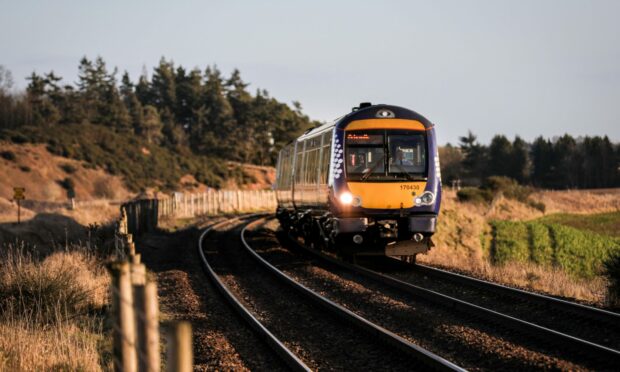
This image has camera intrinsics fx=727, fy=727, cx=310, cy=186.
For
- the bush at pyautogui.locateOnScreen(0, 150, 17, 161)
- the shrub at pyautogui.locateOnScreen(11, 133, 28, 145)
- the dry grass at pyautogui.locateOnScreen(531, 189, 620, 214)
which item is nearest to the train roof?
the dry grass at pyautogui.locateOnScreen(531, 189, 620, 214)

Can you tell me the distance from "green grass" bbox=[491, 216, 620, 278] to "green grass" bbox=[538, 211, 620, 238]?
14.3 feet

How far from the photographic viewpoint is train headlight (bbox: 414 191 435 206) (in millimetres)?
15477

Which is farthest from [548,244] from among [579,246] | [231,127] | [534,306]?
[231,127]

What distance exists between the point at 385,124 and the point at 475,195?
1291 inches

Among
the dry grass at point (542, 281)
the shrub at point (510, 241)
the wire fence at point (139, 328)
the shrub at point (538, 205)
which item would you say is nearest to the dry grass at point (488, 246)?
the dry grass at point (542, 281)

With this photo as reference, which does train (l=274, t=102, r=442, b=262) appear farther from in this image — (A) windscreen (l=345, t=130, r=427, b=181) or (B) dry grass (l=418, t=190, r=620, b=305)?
(B) dry grass (l=418, t=190, r=620, b=305)

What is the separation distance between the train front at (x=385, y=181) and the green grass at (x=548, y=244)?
16415mm

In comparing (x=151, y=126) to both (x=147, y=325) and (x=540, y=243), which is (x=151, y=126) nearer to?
(x=540, y=243)

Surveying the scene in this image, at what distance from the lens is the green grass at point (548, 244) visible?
32531 millimetres

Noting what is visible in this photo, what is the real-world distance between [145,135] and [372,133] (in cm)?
9257

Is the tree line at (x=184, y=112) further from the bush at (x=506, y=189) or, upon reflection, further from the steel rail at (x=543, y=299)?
the steel rail at (x=543, y=299)

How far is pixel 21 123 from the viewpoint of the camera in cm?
8412

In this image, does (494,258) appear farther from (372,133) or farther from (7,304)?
(7,304)

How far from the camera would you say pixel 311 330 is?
32.4ft
